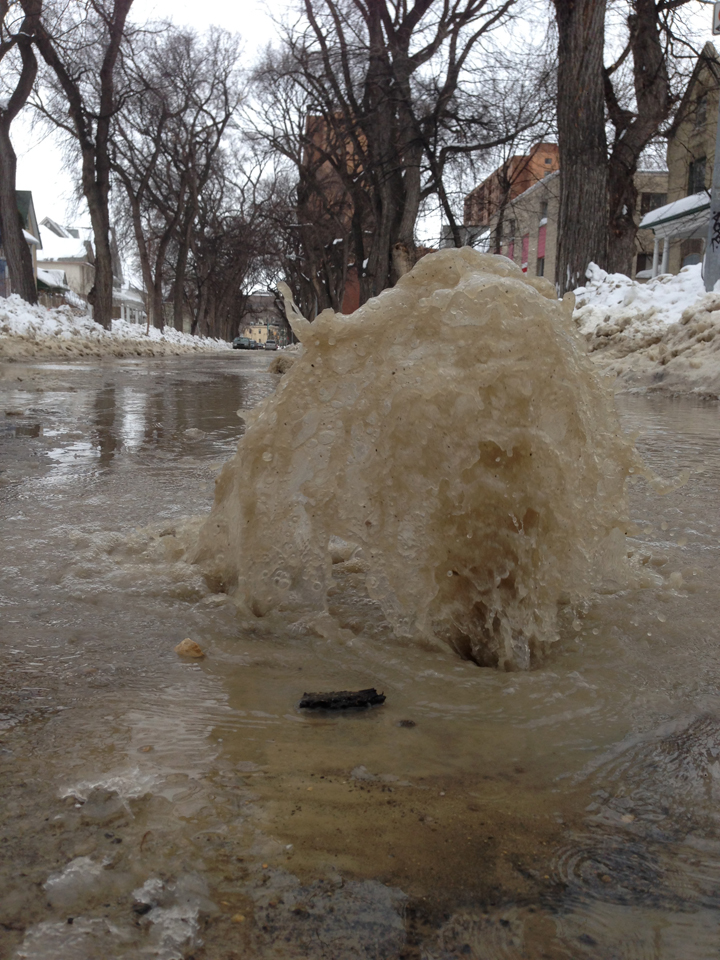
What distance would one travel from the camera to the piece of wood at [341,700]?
1.85 m

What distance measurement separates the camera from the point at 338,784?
1513 mm

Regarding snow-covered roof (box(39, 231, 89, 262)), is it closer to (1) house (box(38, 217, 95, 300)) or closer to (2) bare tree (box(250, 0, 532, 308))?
(1) house (box(38, 217, 95, 300))

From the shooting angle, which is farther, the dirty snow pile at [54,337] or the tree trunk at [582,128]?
the dirty snow pile at [54,337]

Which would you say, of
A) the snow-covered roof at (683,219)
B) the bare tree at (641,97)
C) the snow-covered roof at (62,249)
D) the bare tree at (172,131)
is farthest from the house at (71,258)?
the bare tree at (641,97)

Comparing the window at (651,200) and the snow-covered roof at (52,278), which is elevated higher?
the window at (651,200)

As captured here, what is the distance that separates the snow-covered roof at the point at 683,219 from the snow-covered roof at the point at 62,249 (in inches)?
2057

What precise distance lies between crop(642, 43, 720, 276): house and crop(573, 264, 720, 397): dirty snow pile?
801 centimetres

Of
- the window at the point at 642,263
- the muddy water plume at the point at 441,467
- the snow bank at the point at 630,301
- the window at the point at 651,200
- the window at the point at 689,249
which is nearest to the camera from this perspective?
the muddy water plume at the point at 441,467

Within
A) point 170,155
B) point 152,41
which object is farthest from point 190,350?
point 152,41

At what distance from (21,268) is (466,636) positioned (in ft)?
71.6

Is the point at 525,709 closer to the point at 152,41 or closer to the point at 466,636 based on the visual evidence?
the point at 466,636

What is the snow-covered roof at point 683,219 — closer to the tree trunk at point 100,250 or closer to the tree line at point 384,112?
the tree line at point 384,112

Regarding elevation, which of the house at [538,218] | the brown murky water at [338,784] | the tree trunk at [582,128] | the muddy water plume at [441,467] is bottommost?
the brown murky water at [338,784]

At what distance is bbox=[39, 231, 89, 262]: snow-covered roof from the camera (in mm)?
69875
